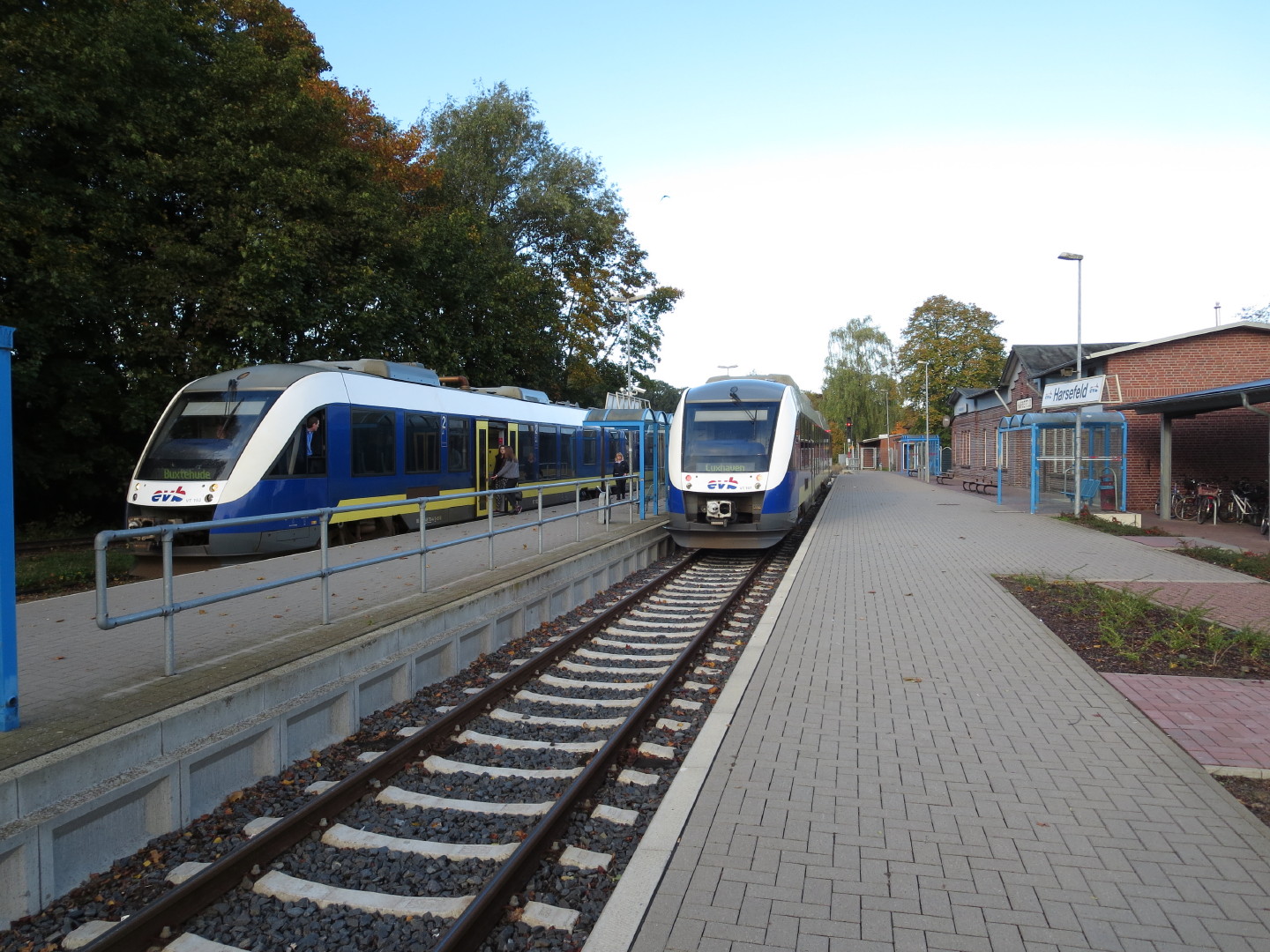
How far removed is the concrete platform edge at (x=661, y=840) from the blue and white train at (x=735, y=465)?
23.9 feet

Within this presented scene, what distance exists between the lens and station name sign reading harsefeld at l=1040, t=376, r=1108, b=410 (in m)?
17.9

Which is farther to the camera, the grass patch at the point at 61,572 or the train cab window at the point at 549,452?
the train cab window at the point at 549,452

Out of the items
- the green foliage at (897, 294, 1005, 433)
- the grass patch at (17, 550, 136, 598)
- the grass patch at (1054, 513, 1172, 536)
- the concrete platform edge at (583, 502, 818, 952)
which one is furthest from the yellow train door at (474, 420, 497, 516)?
Result: the green foliage at (897, 294, 1005, 433)

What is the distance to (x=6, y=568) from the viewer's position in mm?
3877

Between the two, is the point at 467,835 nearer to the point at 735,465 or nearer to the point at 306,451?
the point at 306,451

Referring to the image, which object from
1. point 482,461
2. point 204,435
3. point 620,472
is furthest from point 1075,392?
point 204,435

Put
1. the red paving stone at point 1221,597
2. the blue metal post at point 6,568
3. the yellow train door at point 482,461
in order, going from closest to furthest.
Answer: the blue metal post at point 6,568 < the red paving stone at point 1221,597 < the yellow train door at point 482,461

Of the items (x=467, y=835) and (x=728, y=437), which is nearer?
(x=467, y=835)

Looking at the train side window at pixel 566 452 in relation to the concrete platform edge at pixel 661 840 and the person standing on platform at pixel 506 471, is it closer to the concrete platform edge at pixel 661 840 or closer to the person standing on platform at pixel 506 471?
the person standing on platform at pixel 506 471

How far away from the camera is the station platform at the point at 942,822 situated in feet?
9.84

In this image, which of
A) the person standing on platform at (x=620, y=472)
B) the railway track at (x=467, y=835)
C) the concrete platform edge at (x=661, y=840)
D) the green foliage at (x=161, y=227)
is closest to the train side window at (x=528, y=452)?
the person standing on platform at (x=620, y=472)

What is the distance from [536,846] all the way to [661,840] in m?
0.57

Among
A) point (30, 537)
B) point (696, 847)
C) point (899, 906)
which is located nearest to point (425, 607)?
point (696, 847)

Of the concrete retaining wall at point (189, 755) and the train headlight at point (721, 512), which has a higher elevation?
the train headlight at point (721, 512)
